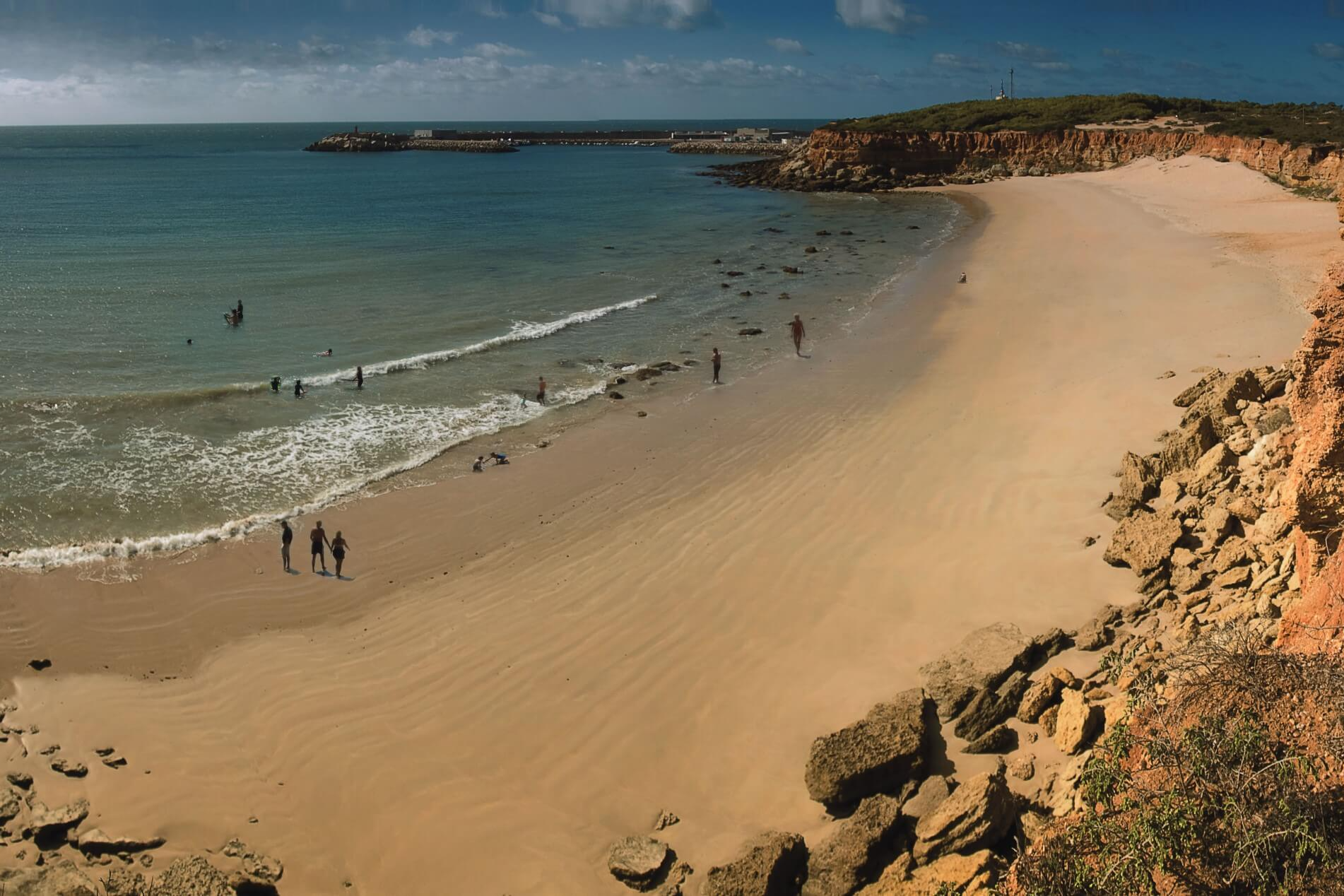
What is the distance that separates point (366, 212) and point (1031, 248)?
151ft

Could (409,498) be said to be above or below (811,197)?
below

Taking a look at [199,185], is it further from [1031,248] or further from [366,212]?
[1031,248]

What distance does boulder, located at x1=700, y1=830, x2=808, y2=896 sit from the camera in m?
7.51

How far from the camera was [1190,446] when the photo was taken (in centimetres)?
1255

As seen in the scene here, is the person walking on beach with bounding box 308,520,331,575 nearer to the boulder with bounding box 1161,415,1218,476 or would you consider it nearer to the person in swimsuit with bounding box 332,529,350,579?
the person in swimsuit with bounding box 332,529,350,579

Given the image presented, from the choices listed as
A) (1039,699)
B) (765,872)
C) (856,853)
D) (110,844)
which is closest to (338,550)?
(110,844)

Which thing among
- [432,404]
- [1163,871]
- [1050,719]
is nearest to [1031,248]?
[432,404]

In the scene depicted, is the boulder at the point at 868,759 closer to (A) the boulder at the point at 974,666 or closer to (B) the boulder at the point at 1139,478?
(A) the boulder at the point at 974,666

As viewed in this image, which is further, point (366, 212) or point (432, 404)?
point (366, 212)

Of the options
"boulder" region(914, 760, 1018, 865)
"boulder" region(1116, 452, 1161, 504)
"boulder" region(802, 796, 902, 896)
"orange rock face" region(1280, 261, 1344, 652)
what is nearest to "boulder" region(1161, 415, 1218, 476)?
"boulder" region(1116, 452, 1161, 504)

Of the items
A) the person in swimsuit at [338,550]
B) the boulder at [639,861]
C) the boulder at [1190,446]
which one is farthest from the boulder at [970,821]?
the person in swimsuit at [338,550]

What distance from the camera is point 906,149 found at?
81375 millimetres

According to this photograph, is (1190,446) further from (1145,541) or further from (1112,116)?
(1112,116)

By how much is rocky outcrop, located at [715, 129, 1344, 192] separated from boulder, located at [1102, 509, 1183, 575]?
212 feet
